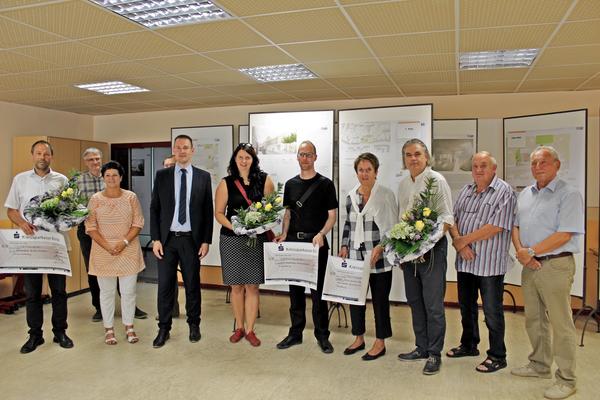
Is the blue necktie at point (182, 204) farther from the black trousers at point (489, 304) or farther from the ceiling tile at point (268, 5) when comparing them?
the black trousers at point (489, 304)

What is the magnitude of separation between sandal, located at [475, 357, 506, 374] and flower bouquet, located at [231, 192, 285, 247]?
1921 millimetres

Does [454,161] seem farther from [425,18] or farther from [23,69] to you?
[23,69]

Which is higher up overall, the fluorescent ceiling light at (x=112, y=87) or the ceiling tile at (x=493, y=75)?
the fluorescent ceiling light at (x=112, y=87)

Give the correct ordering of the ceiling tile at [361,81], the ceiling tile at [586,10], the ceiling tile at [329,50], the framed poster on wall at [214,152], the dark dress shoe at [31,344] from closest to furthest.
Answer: the ceiling tile at [586,10] → the ceiling tile at [329,50] → the dark dress shoe at [31,344] → the ceiling tile at [361,81] → the framed poster on wall at [214,152]

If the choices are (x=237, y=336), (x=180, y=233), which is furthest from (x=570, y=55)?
(x=237, y=336)

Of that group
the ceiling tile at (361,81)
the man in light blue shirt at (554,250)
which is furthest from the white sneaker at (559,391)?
the ceiling tile at (361,81)

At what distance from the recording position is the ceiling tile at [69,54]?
382 centimetres

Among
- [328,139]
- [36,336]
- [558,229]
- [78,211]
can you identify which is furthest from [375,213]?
[36,336]

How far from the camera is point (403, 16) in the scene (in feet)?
10.3

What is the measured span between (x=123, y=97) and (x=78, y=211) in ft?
8.42

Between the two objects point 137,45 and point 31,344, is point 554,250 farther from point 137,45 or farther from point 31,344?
point 31,344

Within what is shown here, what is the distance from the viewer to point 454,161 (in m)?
5.50

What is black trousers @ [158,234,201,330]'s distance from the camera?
4.05 meters

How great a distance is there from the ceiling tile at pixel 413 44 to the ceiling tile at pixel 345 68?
0.32 metres
